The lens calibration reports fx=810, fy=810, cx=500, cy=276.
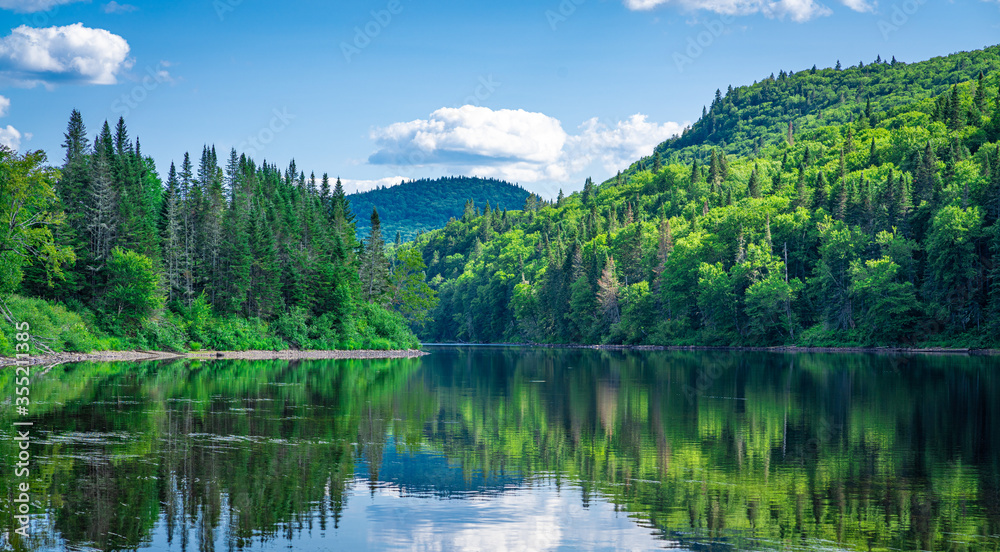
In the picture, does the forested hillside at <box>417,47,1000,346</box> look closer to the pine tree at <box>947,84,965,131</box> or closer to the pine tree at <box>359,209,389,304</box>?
the pine tree at <box>947,84,965,131</box>

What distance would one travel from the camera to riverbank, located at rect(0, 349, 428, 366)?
63.9 meters

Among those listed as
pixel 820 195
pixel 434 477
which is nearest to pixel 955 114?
pixel 820 195

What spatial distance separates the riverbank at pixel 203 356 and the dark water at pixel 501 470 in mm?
21098

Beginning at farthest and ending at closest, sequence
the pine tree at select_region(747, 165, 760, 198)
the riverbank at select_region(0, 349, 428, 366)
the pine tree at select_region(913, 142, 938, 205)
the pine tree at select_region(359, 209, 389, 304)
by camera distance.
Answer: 1. the pine tree at select_region(747, 165, 760, 198)
2. the pine tree at select_region(359, 209, 389, 304)
3. the pine tree at select_region(913, 142, 938, 205)
4. the riverbank at select_region(0, 349, 428, 366)

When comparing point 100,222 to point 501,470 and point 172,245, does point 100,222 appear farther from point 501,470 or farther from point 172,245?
point 501,470

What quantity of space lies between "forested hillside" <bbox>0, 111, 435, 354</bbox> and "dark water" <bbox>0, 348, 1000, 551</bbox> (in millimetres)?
25724

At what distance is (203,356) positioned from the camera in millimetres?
85500

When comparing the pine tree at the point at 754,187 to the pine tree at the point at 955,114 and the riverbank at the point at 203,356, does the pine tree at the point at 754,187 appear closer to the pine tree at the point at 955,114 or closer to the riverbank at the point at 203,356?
the pine tree at the point at 955,114

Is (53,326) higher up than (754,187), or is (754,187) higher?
(754,187)

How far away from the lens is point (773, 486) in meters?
21.2

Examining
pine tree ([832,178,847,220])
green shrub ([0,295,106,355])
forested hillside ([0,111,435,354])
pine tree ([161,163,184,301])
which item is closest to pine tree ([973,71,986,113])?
pine tree ([832,178,847,220])

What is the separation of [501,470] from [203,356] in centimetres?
6942

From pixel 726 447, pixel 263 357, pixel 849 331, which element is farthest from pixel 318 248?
pixel 726 447

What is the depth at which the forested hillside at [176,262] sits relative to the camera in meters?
65.6
